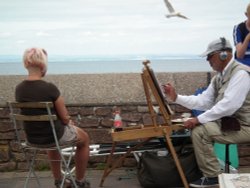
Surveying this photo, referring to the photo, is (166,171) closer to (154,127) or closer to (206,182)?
(206,182)

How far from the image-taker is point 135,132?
4941mm

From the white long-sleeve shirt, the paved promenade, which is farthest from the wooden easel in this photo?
the paved promenade

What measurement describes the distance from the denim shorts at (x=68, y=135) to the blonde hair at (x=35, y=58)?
0.58 m

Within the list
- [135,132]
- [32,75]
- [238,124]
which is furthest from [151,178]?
[32,75]

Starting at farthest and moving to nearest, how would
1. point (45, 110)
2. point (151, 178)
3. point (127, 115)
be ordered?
point (127, 115), point (151, 178), point (45, 110)

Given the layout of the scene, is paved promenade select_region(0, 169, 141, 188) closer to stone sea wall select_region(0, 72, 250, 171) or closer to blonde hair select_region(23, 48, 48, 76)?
stone sea wall select_region(0, 72, 250, 171)

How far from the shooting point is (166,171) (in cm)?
525

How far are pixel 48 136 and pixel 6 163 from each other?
1.70 m

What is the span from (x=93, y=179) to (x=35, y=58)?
1.72 meters

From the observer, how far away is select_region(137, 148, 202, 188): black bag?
5.25 meters

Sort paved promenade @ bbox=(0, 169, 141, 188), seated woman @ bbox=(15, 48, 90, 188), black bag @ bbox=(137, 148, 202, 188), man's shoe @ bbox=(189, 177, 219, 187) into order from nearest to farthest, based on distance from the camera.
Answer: seated woman @ bbox=(15, 48, 90, 188)
man's shoe @ bbox=(189, 177, 219, 187)
black bag @ bbox=(137, 148, 202, 188)
paved promenade @ bbox=(0, 169, 141, 188)

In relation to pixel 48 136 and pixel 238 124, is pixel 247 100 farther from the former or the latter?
pixel 48 136

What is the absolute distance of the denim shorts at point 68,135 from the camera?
4.80 m

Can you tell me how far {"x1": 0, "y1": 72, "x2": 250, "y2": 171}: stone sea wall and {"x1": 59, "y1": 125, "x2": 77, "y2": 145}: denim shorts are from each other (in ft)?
4.06
